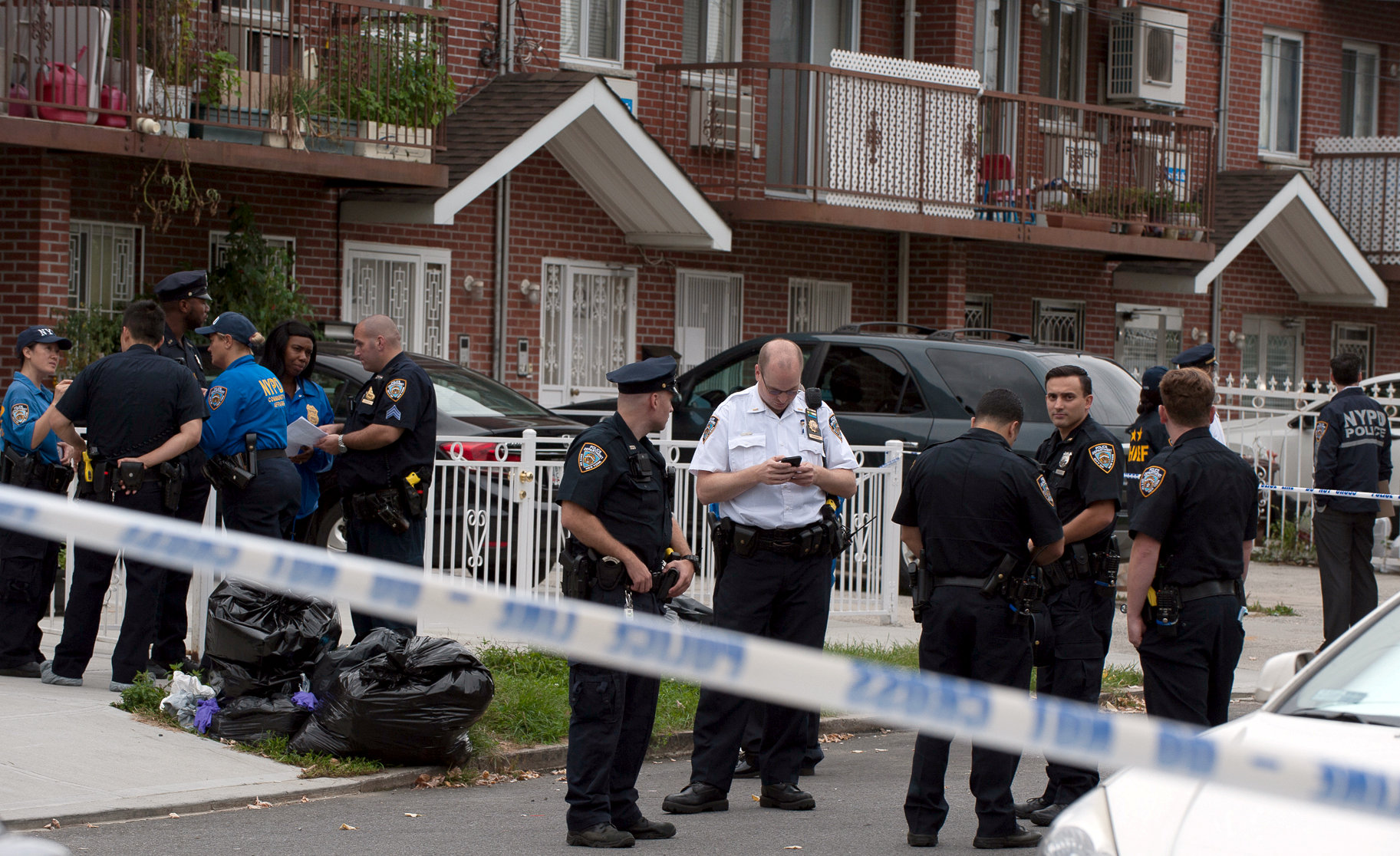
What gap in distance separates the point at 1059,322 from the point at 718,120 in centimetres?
612

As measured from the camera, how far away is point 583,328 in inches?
657

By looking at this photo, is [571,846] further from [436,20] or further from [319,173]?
[436,20]

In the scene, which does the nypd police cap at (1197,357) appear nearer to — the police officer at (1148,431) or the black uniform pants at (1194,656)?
the police officer at (1148,431)

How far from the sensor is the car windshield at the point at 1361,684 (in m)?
4.05

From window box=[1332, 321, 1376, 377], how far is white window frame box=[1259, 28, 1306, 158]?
2.73 m

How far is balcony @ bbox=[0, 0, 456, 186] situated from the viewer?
39.2 ft

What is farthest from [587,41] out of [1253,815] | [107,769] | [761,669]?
[761,669]

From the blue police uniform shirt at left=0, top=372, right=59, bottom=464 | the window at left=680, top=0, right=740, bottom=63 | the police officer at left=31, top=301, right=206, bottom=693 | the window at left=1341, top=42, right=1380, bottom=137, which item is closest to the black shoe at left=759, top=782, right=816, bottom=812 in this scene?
the police officer at left=31, top=301, right=206, bottom=693

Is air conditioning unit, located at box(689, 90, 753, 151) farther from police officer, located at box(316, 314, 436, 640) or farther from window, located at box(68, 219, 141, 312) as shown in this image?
police officer, located at box(316, 314, 436, 640)

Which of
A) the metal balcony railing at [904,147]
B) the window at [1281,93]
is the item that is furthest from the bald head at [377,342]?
the window at [1281,93]

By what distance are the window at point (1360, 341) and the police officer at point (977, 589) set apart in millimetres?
19695

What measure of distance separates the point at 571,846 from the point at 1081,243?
14.1m

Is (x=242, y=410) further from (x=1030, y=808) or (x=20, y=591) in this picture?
(x=1030, y=808)

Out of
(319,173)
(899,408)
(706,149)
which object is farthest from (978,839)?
(706,149)
